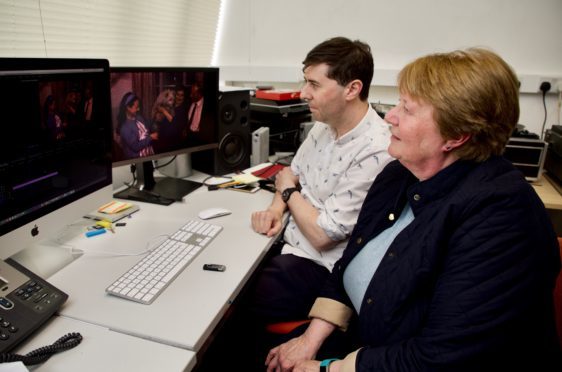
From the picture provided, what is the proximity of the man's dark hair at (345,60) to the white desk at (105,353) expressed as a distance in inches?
46.2

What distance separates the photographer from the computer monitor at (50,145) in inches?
35.0

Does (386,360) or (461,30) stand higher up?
(461,30)

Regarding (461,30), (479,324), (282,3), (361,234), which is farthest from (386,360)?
(282,3)

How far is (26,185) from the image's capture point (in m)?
0.94

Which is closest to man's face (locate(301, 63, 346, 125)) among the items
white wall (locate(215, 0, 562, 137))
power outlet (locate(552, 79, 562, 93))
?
white wall (locate(215, 0, 562, 137))

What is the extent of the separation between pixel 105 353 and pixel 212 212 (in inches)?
29.2

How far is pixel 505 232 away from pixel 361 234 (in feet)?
1.40

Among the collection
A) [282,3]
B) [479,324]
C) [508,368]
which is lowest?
[508,368]

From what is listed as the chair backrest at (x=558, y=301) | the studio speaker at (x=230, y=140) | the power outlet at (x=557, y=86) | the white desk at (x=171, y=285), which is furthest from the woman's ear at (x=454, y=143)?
the power outlet at (x=557, y=86)

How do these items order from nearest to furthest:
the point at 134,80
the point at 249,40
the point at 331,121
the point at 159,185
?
the point at 134,80 < the point at 331,121 < the point at 159,185 < the point at 249,40

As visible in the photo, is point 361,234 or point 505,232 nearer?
point 505,232

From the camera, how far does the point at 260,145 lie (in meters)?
2.17

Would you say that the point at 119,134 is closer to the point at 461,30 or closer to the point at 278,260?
the point at 278,260

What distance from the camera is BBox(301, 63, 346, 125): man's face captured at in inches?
60.4
